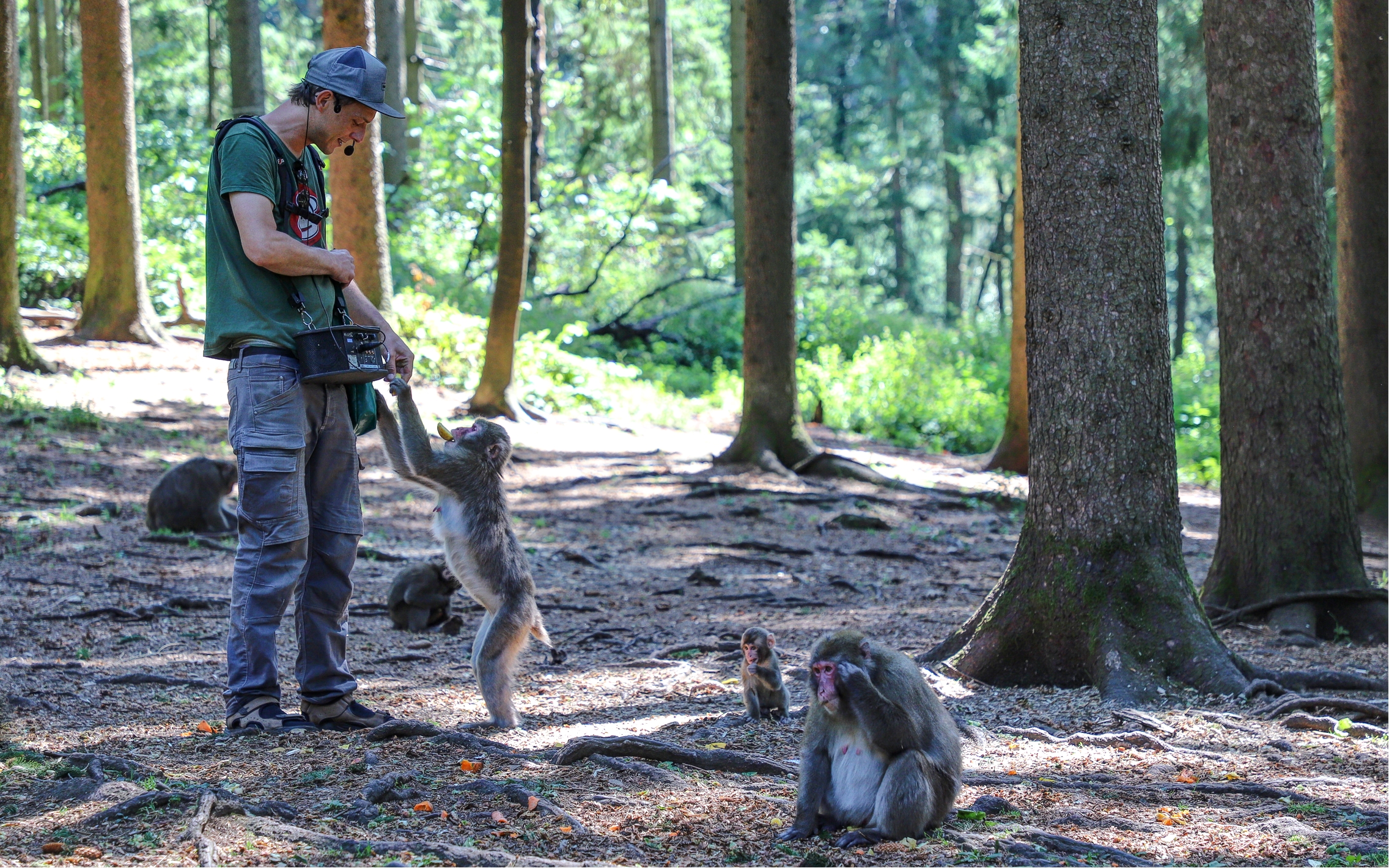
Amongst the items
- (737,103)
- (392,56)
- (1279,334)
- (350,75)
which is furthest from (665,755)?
(737,103)

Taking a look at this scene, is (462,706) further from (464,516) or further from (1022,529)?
(1022,529)

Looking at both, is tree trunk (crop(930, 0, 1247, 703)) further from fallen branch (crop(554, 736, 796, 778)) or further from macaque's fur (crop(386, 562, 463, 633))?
macaque's fur (crop(386, 562, 463, 633))

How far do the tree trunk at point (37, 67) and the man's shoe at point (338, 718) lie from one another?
93.1 feet

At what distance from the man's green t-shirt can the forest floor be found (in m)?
1.64

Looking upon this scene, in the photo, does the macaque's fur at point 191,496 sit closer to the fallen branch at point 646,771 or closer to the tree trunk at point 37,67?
the fallen branch at point 646,771

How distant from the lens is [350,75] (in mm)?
4605

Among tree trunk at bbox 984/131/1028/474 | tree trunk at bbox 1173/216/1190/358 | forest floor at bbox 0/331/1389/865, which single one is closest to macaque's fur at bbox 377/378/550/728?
forest floor at bbox 0/331/1389/865

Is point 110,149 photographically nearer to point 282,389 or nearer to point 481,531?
point 481,531

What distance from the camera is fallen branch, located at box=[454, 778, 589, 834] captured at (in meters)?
3.87

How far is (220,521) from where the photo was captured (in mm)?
9930

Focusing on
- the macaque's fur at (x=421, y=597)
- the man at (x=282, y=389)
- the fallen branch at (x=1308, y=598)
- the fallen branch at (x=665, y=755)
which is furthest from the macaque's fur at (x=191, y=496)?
the fallen branch at (x=1308, y=598)

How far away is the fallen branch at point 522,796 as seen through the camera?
387 centimetres

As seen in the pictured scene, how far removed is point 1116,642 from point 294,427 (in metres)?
4.15

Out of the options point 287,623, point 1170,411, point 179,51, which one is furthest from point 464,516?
point 179,51
